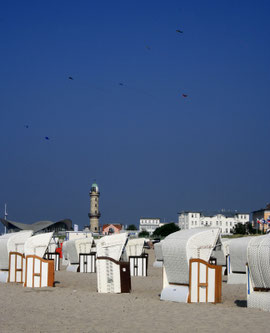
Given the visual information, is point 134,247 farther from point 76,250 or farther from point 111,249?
point 111,249

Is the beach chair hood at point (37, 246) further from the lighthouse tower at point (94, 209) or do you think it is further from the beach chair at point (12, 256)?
the lighthouse tower at point (94, 209)

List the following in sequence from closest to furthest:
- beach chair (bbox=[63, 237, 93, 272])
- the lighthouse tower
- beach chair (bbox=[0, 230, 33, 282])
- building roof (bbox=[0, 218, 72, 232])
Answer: beach chair (bbox=[0, 230, 33, 282])
beach chair (bbox=[63, 237, 93, 272])
building roof (bbox=[0, 218, 72, 232])
the lighthouse tower

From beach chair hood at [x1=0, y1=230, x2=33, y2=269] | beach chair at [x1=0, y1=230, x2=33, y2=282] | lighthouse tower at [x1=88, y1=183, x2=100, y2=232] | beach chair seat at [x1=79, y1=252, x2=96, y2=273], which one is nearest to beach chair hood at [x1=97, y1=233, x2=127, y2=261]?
beach chair at [x1=0, y1=230, x2=33, y2=282]

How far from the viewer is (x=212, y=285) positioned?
1499cm

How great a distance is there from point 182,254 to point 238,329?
14.6ft

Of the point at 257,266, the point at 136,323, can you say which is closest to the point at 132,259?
the point at 257,266

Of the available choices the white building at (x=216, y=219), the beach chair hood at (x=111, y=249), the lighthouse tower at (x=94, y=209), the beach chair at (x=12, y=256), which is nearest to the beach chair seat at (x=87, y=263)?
the beach chair at (x=12, y=256)

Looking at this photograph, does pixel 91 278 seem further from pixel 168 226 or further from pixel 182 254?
pixel 168 226

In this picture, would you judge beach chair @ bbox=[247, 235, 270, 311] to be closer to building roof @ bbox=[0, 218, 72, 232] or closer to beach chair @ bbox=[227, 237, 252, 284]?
beach chair @ bbox=[227, 237, 252, 284]

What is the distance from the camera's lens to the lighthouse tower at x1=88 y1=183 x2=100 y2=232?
18000 cm

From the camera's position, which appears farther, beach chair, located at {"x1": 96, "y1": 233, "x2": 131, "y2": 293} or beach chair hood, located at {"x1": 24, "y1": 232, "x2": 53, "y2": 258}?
beach chair hood, located at {"x1": 24, "y1": 232, "x2": 53, "y2": 258}

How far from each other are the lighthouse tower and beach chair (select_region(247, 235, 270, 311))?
16460cm

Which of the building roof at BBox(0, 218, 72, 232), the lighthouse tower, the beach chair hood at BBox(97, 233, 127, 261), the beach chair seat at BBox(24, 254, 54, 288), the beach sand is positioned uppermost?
the lighthouse tower

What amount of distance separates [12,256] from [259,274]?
31.8 feet
